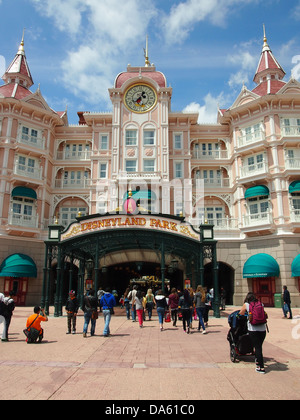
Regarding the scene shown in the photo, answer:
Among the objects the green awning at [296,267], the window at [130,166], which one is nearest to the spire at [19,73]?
the window at [130,166]

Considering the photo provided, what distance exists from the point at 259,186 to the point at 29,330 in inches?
901

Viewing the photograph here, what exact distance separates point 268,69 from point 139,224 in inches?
954

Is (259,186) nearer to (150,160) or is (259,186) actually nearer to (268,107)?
(268,107)

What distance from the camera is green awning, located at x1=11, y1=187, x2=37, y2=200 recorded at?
2867cm

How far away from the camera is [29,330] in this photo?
1047cm

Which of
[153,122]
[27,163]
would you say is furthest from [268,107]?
[27,163]

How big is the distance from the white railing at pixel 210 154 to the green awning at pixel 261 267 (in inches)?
450

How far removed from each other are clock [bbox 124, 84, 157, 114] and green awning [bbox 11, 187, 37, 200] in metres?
12.5

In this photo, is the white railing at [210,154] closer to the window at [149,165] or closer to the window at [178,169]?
the window at [178,169]

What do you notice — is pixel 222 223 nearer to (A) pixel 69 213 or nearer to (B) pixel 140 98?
(B) pixel 140 98

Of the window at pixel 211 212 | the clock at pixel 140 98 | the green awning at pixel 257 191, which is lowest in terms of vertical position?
the window at pixel 211 212

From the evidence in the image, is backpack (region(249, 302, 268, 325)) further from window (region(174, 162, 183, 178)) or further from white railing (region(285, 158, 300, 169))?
window (region(174, 162, 183, 178))

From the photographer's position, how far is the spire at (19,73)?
33834 mm

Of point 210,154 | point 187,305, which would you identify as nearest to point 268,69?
point 210,154
